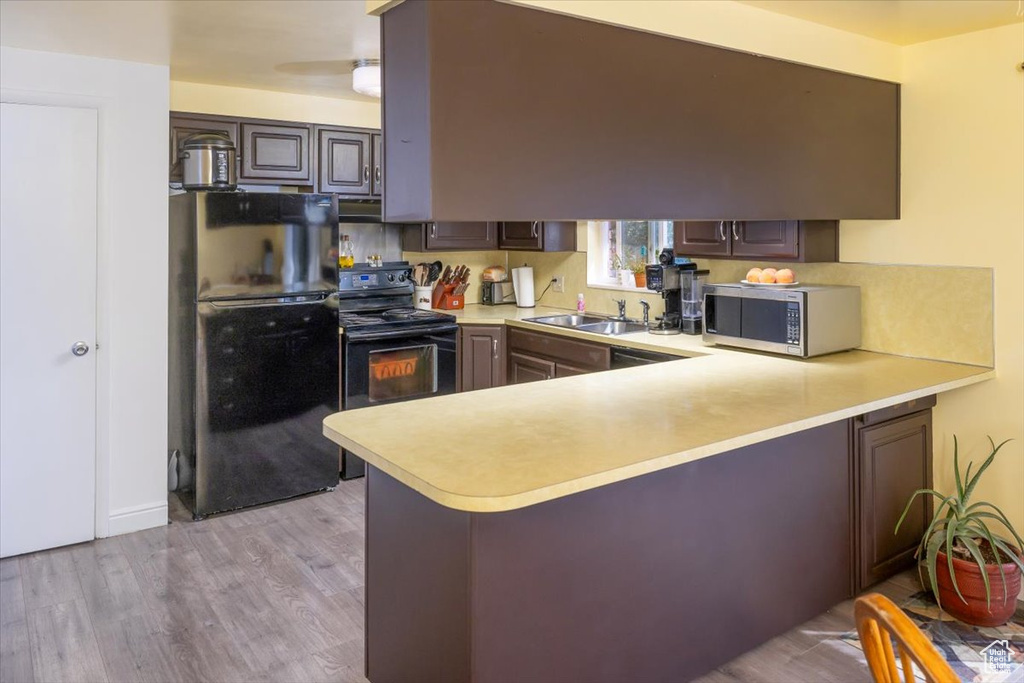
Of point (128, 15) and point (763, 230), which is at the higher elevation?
point (128, 15)

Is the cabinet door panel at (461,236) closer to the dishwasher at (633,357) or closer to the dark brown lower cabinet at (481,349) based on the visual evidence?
the dark brown lower cabinet at (481,349)

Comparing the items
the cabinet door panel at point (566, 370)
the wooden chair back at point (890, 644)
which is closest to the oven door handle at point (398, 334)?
the cabinet door panel at point (566, 370)

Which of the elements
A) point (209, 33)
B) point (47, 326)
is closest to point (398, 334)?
point (47, 326)

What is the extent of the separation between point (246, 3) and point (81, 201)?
4.64ft

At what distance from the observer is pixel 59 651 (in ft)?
8.66

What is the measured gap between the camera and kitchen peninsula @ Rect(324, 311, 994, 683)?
1876mm

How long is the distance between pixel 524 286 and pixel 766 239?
2220 millimetres

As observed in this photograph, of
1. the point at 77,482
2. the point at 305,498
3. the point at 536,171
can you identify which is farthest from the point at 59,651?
the point at 536,171

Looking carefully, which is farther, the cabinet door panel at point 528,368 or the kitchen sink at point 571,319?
the kitchen sink at point 571,319

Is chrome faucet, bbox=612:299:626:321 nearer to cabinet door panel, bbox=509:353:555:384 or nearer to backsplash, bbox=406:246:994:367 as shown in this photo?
cabinet door panel, bbox=509:353:555:384

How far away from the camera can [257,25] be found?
307 cm

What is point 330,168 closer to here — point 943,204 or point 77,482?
point 77,482

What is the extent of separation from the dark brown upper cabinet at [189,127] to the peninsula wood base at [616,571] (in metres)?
2.65

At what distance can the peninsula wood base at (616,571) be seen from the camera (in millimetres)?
1902
